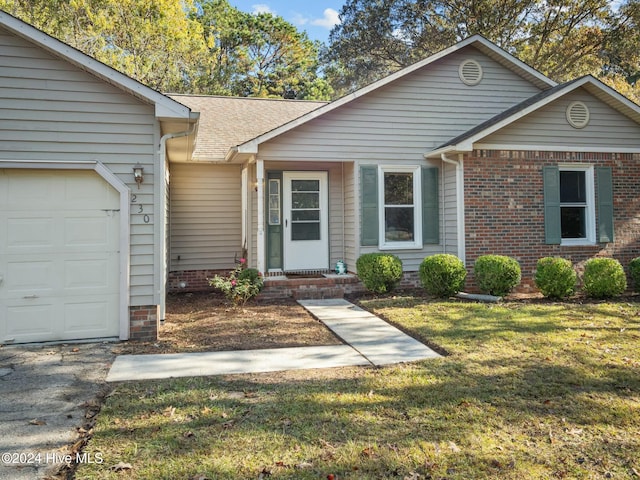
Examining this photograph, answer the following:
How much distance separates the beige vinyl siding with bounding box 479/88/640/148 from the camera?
31.7ft

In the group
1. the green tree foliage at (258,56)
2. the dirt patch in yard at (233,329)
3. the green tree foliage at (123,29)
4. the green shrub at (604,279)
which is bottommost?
the dirt patch in yard at (233,329)

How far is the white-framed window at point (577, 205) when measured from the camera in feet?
33.0

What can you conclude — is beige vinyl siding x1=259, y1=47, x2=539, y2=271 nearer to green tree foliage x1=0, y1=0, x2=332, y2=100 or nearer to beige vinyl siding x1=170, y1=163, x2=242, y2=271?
beige vinyl siding x1=170, y1=163, x2=242, y2=271

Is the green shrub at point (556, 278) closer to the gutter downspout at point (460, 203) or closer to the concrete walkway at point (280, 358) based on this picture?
the gutter downspout at point (460, 203)

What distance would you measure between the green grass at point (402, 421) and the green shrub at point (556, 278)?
116 inches

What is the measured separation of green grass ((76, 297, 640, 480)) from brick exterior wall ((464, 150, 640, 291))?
4.17 meters

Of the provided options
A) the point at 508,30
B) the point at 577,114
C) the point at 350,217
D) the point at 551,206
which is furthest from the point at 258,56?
the point at 551,206

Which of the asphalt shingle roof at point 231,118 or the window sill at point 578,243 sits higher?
the asphalt shingle roof at point 231,118

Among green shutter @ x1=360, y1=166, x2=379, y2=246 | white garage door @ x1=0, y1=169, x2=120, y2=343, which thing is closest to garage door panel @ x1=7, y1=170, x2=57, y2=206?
white garage door @ x1=0, y1=169, x2=120, y2=343

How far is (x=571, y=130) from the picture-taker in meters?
9.91

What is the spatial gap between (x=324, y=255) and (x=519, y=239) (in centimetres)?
416

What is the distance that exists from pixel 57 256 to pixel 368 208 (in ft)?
19.3

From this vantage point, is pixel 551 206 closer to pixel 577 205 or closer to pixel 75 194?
pixel 577 205

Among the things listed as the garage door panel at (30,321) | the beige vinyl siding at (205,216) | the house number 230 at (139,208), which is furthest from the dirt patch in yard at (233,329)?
the beige vinyl siding at (205,216)
